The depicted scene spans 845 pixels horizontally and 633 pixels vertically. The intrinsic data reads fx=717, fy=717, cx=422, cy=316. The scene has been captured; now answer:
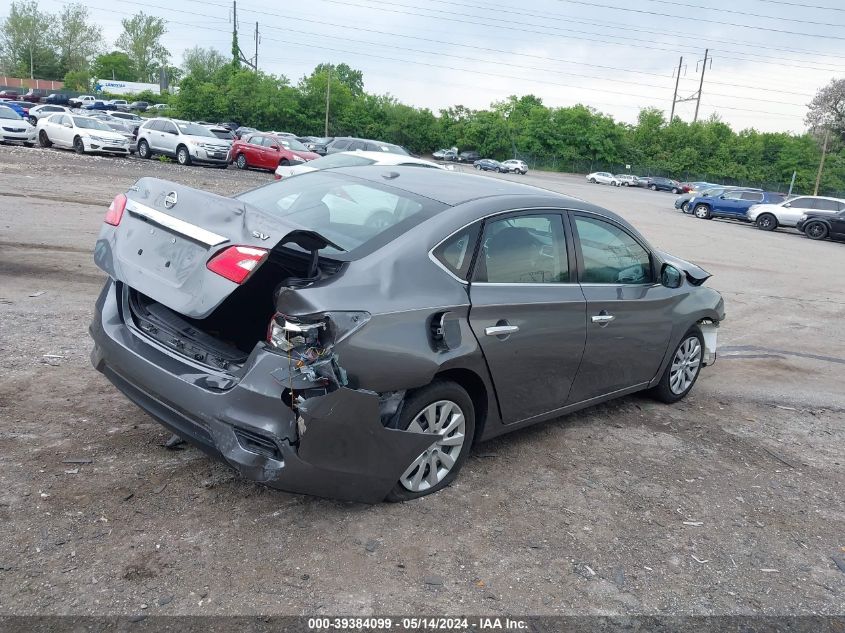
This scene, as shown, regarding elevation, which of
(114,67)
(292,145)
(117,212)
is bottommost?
(117,212)

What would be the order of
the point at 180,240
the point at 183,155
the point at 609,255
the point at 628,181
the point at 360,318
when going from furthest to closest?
1. the point at 628,181
2. the point at 183,155
3. the point at 609,255
4. the point at 180,240
5. the point at 360,318

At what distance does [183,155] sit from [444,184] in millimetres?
25858

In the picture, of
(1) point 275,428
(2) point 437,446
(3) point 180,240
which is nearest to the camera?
(1) point 275,428

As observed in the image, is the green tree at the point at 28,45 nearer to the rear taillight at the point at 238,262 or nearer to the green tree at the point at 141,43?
the green tree at the point at 141,43

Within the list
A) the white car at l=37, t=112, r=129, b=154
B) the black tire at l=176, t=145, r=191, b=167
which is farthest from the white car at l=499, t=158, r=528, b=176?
the white car at l=37, t=112, r=129, b=154

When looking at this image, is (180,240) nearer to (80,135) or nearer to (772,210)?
(80,135)

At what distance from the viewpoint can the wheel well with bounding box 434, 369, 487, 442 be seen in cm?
385

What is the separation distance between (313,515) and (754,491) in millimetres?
2802

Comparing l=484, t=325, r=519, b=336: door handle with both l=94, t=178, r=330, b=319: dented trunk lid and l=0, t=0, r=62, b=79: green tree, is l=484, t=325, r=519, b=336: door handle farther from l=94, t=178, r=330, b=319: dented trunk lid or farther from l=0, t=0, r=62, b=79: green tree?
l=0, t=0, r=62, b=79: green tree

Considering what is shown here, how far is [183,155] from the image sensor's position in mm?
28016

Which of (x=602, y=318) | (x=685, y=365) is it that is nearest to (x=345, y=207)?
(x=602, y=318)

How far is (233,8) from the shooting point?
73.1 metres

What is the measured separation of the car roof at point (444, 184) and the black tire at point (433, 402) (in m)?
1.10

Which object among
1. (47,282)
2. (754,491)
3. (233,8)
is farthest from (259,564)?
(233,8)
